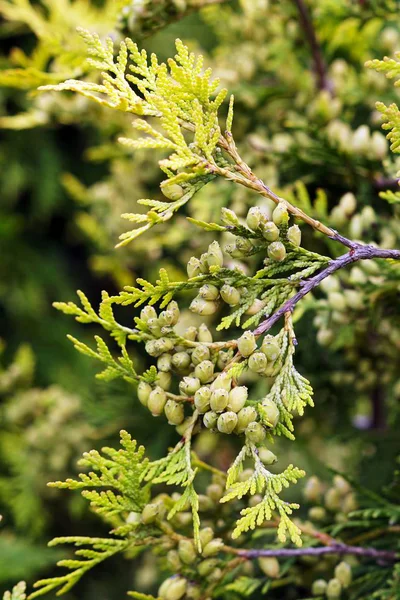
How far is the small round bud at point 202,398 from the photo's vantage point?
807mm

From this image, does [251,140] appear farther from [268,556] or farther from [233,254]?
[268,556]

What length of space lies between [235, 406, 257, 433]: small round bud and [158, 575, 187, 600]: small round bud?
0.94ft

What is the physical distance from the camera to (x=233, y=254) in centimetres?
85

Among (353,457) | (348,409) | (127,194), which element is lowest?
(353,457)

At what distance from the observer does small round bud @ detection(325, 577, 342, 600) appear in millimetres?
991

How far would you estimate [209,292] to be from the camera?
2.77 ft

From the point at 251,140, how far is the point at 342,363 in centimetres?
53

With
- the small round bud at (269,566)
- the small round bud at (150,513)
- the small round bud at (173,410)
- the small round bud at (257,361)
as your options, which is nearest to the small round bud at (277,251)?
the small round bud at (257,361)

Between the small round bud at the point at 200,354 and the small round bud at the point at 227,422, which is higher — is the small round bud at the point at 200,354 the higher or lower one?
the higher one

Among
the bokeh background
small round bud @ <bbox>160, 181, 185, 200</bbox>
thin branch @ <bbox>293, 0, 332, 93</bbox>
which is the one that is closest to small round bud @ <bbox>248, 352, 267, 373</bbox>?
small round bud @ <bbox>160, 181, 185, 200</bbox>

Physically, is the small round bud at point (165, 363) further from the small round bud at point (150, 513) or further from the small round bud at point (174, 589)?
the small round bud at point (174, 589)

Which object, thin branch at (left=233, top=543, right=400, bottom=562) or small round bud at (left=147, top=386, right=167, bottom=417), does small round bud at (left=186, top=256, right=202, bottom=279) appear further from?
thin branch at (left=233, top=543, right=400, bottom=562)

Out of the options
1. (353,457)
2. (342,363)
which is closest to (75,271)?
(353,457)

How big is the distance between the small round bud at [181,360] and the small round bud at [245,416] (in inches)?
4.1
